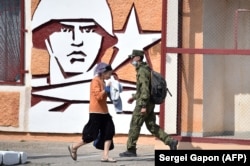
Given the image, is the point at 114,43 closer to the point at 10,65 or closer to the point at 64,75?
the point at 64,75

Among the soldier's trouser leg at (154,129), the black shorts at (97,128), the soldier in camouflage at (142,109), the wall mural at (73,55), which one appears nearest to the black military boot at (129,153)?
the soldier in camouflage at (142,109)

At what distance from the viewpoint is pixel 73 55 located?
15.3 metres

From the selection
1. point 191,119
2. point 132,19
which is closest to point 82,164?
point 191,119

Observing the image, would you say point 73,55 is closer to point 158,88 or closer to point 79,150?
point 79,150

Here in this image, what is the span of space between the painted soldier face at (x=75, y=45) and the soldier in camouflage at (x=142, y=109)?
6.86 feet

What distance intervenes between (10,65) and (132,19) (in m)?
2.59

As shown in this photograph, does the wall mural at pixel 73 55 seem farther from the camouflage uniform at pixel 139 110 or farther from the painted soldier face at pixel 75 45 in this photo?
the camouflage uniform at pixel 139 110

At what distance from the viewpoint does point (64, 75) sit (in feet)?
50.4

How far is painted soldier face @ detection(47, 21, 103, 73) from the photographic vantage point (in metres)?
15.2

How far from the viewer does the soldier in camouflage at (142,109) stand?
42.7 ft

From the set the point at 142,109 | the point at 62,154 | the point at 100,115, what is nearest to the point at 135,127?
the point at 142,109

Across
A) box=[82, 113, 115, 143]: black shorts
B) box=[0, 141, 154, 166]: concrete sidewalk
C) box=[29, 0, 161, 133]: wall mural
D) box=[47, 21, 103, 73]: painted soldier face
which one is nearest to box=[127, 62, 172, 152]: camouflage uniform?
box=[0, 141, 154, 166]: concrete sidewalk

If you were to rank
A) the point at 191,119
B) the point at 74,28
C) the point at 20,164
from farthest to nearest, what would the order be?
1. the point at 74,28
2. the point at 191,119
3. the point at 20,164

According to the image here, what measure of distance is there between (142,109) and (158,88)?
0.42m
